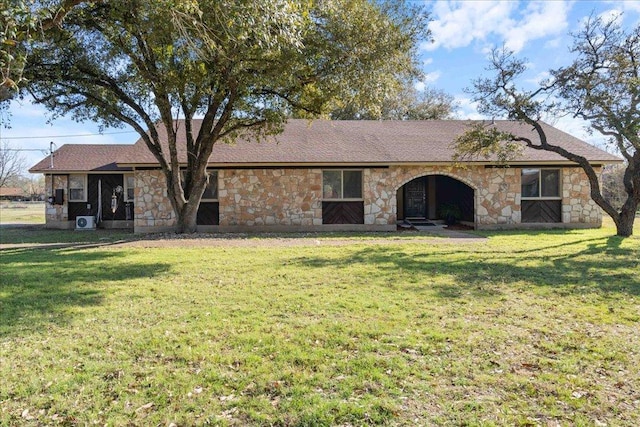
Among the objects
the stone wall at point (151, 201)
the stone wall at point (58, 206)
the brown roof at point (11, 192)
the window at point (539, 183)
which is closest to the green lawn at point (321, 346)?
the stone wall at point (151, 201)

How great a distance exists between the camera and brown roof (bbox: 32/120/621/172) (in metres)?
15.5

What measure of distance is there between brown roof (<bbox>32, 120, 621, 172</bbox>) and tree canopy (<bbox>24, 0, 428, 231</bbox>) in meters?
2.27

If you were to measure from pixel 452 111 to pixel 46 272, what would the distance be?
2834cm

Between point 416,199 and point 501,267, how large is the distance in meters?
11.2

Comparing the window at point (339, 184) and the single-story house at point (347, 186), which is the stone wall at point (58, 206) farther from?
the window at point (339, 184)

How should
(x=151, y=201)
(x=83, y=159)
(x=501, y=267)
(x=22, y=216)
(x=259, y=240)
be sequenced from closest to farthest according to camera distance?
(x=501, y=267), (x=259, y=240), (x=151, y=201), (x=83, y=159), (x=22, y=216)

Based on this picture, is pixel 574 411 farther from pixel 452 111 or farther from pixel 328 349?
pixel 452 111

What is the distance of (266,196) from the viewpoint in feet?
51.6

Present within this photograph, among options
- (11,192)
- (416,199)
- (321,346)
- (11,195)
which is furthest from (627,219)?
(11,192)

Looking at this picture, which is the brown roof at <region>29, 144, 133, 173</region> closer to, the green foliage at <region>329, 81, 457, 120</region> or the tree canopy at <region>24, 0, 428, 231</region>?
the tree canopy at <region>24, 0, 428, 231</region>

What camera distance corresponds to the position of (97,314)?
5.27 metres

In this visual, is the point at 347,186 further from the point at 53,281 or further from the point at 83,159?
the point at 83,159

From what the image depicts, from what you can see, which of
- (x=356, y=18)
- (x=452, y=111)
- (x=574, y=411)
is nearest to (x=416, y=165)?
(x=356, y=18)

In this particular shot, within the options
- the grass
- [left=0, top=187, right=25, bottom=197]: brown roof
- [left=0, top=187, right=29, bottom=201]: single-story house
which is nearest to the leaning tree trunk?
the grass
